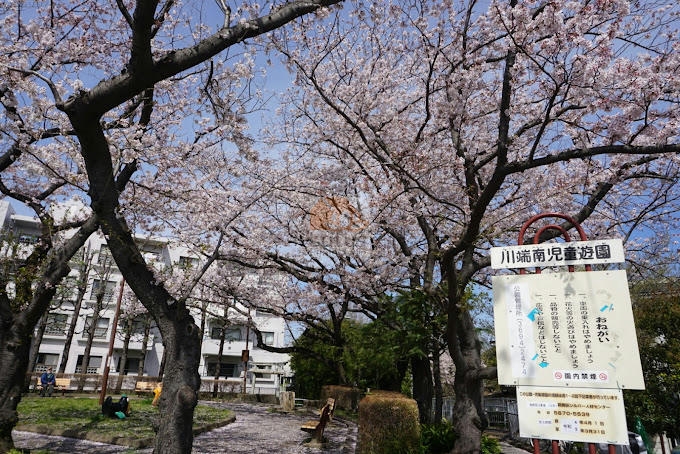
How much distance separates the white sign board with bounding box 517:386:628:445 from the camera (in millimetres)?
3473

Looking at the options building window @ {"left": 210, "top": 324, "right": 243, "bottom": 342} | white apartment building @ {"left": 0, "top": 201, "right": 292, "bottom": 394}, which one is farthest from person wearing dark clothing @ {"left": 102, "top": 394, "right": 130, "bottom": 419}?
building window @ {"left": 210, "top": 324, "right": 243, "bottom": 342}

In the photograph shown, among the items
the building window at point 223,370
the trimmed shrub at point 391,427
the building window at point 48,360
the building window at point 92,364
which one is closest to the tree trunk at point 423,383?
the trimmed shrub at point 391,427

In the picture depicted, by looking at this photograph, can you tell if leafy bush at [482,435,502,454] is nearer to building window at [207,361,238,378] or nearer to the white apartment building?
the white apartment building

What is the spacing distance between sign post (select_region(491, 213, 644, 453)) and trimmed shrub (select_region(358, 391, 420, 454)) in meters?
4.66

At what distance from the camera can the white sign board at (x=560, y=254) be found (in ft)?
12.6

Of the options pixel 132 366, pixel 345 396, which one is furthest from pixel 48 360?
pixel 345 396

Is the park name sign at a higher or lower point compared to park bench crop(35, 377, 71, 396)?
higher

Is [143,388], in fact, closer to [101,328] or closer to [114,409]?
[101,328]

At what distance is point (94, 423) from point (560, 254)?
11.5m

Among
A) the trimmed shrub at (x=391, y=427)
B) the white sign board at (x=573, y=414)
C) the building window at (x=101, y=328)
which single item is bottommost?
the trimmed shrub at (x=391, y=427)

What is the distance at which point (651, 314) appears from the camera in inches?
554

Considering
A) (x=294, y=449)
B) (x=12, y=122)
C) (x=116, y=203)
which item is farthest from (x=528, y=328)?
(x=12, y=122)

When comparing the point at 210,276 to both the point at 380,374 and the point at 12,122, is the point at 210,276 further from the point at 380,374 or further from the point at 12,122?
the point at 12,122

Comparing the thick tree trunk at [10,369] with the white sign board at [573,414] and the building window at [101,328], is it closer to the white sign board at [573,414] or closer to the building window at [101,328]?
the white sign board at [573,414]
